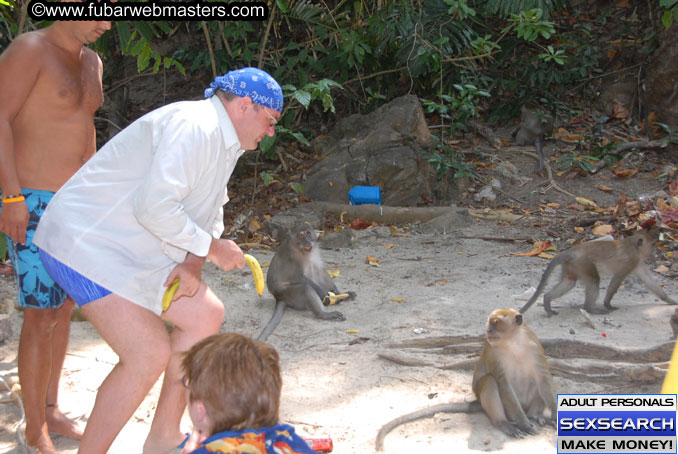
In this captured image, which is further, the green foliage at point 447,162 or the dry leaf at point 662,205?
the green foliage at point 447,162

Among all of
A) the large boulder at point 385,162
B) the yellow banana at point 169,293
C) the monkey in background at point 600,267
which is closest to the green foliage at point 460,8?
the large boulder at point 385,162

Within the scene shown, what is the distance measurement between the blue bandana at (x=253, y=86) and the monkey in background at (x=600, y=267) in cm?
346

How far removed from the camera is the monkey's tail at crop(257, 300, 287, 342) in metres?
5.07

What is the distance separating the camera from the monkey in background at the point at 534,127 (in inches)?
396

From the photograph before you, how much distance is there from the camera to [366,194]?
8812mm

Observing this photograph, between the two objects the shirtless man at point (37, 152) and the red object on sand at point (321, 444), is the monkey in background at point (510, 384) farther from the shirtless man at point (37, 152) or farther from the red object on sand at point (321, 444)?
the shirtless man at point (37, 152)

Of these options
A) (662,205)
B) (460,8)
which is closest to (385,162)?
(460,8)

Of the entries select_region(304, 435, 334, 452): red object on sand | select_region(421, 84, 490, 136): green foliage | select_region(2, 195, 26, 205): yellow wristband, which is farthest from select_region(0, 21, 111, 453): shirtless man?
select_region(421, 84, 490, 136): green foliage

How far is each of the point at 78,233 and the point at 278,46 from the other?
7794 millimetres

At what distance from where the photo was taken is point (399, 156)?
30.0 feet

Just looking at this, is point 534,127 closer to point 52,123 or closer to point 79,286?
point 52,123

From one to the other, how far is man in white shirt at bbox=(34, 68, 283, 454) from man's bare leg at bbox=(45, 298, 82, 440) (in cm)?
89

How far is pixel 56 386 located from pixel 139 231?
1392mm

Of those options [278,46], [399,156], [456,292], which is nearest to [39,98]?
[456,292]
